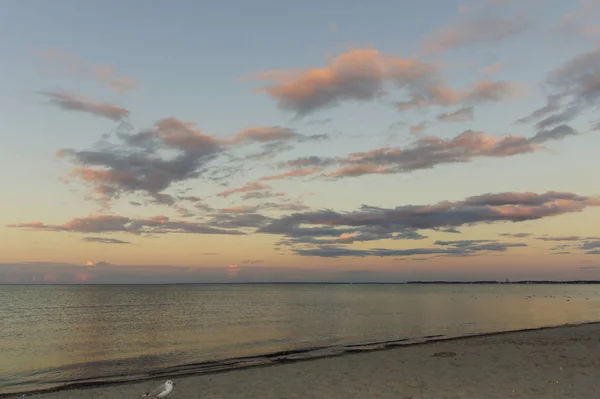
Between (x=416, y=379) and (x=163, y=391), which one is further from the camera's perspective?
(x=416, y=379)

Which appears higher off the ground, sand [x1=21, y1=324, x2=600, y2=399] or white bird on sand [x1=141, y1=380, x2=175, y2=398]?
white bird on sand [x1=141, y1=380, x2=175, y2=398]

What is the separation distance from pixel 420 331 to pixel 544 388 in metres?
32.8

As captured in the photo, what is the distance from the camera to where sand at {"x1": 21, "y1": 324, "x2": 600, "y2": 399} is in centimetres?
1788

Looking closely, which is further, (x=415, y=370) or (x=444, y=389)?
(x=415, y=370)

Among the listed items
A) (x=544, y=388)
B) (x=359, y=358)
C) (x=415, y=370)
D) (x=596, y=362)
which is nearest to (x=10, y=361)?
(x=359, y=358)

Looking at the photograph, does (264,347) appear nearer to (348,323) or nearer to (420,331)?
(420,331)

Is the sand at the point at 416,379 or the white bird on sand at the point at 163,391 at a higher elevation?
the white bird on sand at the point at 163,391

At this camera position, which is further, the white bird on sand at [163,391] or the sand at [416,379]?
the sand at [416,379]

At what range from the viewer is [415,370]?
22.7 metres

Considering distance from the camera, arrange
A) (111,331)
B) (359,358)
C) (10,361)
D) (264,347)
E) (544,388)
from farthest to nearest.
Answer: (111,331) → (264,347) → (10,361) → (359,358) → (544,388)

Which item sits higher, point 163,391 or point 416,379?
point 163,391

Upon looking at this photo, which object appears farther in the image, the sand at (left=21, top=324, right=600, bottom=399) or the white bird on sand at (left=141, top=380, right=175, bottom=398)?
the sand at (left=21, top=324, right=600, bottom=399)

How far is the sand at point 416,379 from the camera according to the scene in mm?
17875

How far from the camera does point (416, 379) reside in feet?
67.1
